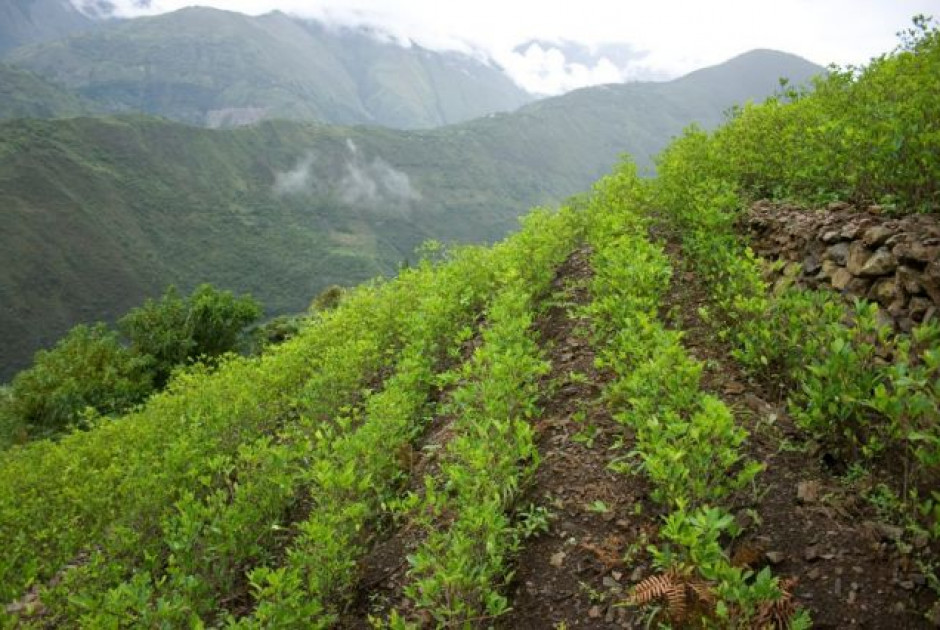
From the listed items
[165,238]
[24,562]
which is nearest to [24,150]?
[165,238]

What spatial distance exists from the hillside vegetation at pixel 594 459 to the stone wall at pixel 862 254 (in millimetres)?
345

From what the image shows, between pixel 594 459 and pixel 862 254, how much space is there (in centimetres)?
331

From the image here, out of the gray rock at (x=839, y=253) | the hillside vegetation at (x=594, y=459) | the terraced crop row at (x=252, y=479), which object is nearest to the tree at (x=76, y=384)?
the terraced crop row at (x=252, y=479)

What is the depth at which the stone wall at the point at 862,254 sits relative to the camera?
4.63m

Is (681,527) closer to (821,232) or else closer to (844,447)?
(844,447)

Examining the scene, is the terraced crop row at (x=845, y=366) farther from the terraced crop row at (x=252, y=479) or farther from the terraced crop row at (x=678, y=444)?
the terraced crop row at (x=252, y=479)

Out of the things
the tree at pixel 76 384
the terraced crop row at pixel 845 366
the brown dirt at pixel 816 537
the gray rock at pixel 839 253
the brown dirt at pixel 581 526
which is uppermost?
the gray rock at pixel 839 253

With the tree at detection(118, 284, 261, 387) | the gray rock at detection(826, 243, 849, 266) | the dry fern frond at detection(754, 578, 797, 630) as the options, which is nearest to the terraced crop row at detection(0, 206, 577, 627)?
the dry fern frond at detection(754, 578, 797, 630)

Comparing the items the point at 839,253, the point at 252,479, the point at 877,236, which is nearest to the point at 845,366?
the point at 877,236

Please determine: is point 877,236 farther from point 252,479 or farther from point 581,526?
point 252,479

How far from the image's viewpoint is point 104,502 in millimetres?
6555

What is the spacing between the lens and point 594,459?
5.07 metres

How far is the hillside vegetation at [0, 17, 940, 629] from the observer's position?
360 centimetres

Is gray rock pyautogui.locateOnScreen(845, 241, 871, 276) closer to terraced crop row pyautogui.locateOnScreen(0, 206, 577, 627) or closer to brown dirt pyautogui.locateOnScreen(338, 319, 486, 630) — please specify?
terraced crop row pyautogui.locateOnScreen(0, 206, 577, 627)
